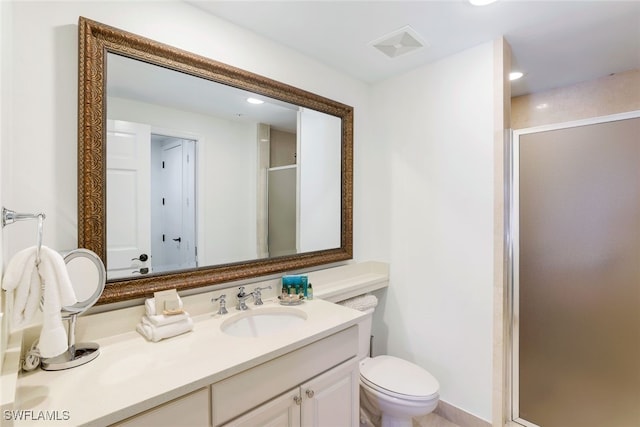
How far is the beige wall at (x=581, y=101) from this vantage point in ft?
6.96

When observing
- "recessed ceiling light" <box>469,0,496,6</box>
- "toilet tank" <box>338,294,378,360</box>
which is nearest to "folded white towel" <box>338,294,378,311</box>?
"toilet tank" <box>338,294,378,360</box>

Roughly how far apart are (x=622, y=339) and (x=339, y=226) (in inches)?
70.1

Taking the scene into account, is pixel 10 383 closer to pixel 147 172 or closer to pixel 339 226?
pixel 147 172

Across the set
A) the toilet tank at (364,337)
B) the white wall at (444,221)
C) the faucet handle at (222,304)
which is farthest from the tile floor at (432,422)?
the faucet handle at (222,304)

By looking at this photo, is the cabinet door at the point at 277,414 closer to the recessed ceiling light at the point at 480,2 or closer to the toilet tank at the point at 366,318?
the toilet tank at the point at 366,318

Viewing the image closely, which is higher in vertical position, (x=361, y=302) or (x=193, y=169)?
(x=193, y=169)

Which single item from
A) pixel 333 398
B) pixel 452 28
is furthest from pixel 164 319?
pixel 452 28

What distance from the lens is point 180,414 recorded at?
90 cm

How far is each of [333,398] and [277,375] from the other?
381 mm

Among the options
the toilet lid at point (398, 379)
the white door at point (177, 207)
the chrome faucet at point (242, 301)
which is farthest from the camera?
the toilet lid at point (398, 379)

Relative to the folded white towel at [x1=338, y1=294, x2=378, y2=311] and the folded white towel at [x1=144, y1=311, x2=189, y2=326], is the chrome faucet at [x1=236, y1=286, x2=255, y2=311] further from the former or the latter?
the folded white towel at [x1=338, y1=294, x2=378, y2=311]

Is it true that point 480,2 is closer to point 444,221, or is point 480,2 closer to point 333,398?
point 444,221

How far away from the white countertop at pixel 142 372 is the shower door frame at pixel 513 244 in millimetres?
1183

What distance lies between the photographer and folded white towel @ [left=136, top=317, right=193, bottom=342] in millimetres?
1172
